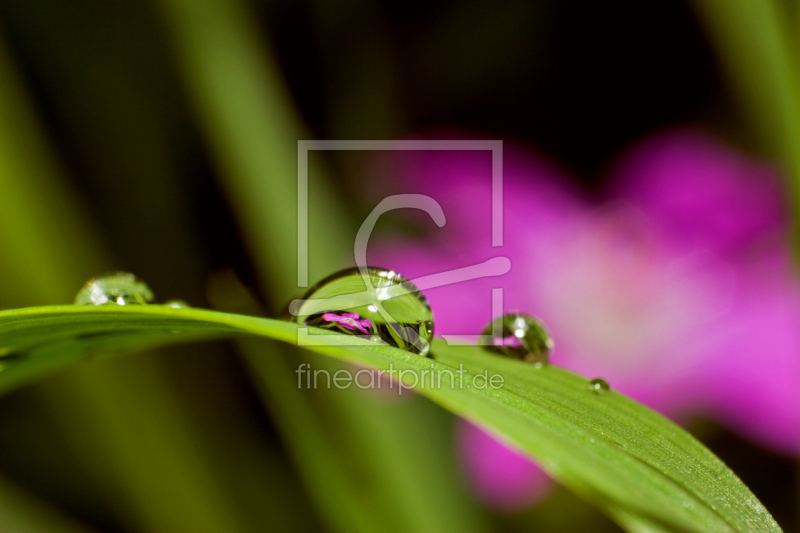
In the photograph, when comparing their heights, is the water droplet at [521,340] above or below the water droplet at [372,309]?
below

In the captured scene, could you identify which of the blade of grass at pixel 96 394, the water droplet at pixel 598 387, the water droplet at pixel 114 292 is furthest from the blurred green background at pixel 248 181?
the water droplet at pixel 598 387

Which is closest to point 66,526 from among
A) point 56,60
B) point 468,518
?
point 468,518

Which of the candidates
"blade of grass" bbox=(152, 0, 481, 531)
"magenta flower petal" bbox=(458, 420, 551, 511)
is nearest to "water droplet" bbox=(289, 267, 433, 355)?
"blade of grass" bbox=(152, 0, 481, 531)

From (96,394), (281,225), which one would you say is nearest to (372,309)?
(281,225)

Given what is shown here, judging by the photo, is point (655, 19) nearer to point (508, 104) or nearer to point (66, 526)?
point (508, 104)

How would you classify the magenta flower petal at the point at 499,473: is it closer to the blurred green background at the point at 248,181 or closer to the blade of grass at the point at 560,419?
the blurred green background at the point at 248,181
